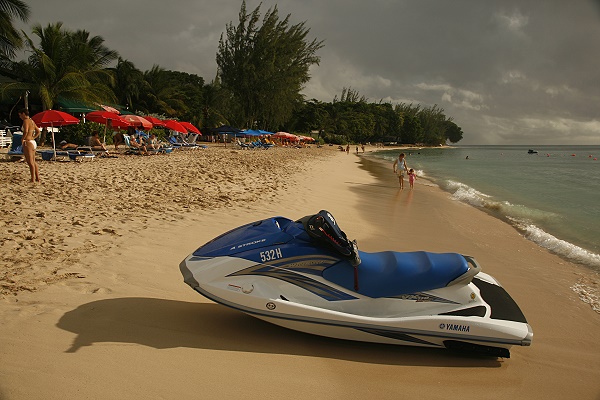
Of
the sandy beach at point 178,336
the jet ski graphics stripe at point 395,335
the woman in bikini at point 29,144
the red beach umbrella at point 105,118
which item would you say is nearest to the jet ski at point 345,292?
the jet ski graphics stripe at point 395,335

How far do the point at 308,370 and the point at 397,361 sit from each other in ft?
2.49

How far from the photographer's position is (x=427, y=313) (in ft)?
10.5

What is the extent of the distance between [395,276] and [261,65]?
4966 centimetres

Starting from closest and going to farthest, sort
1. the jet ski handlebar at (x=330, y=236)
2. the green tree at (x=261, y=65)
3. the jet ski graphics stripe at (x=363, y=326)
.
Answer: the jet ski graphics stripe at (x=363, y=326) → the jet ski handlebar at (x=330, y=236) → the green tree at (x=261, y=65)

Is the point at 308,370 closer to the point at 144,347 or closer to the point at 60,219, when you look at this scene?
the point at 144,347

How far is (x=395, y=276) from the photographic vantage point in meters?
3.23

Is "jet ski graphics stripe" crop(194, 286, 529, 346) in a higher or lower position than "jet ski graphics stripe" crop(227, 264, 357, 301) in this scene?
lower

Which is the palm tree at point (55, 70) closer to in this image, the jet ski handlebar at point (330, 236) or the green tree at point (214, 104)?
the green tree at point (214, 104)

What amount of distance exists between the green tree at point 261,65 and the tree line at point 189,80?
0.12 meters

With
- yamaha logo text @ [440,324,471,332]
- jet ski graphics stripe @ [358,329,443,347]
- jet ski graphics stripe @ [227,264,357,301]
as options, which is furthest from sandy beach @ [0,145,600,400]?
jet ski graphics stripe @ [227,264,357,301]

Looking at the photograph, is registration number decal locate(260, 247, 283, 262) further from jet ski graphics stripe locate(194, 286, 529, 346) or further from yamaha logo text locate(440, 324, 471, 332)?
yamaha logo text locate(440, 324, 471, 332)

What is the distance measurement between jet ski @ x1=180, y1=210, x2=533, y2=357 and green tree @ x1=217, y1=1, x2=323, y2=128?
48.4 meters

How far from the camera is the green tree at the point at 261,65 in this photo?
49.0 m

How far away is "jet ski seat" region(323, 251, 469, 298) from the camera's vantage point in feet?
10.5
